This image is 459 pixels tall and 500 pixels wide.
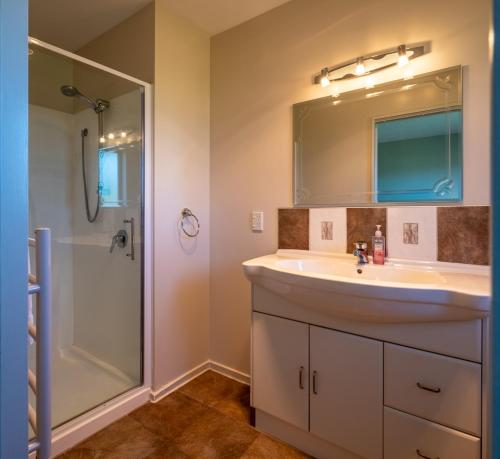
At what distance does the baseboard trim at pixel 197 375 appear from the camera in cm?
178

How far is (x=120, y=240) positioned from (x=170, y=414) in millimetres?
1075

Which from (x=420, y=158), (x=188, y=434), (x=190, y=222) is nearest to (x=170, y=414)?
(x=188, y=434)

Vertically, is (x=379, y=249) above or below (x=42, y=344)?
above

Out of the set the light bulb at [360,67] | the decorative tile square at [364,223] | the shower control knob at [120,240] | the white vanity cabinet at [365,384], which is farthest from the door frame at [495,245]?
the shower control knob at [120,240]

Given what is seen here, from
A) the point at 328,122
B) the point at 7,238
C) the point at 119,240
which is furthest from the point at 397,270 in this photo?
the point at 119,240

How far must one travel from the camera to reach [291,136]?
5.70ft

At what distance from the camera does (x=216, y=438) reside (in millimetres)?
1470

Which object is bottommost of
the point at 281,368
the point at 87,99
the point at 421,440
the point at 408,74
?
the point at 421,440

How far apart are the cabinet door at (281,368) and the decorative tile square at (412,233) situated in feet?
1.99

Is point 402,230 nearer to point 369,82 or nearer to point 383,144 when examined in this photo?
point 383,144

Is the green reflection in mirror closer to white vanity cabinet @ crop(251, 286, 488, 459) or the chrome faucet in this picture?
the chrome faucet

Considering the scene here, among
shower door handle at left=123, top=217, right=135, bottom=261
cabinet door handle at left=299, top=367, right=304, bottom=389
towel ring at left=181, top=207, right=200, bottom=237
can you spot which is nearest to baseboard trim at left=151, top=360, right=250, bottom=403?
cabinet door handle at left=299, top=367, right=304, bottom=389

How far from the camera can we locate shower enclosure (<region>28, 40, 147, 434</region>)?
1739 mm

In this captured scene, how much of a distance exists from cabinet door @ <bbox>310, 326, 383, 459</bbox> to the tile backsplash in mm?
515
